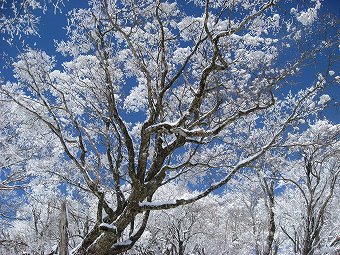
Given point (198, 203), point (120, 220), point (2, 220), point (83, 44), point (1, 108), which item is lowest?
point (120, 220)

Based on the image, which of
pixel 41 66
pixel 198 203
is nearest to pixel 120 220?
pixel 41 66

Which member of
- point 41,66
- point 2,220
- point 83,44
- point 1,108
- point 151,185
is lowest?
point 151,185

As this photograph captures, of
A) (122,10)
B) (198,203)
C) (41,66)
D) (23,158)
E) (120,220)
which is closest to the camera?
(120,220)

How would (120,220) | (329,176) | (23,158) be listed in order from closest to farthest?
(120,220)
(329,176)
(23,158)

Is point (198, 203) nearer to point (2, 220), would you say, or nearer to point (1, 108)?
point (2, 220)

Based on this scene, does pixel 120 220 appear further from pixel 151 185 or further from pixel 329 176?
pixel 329 176

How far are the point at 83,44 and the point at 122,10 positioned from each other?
1.93m

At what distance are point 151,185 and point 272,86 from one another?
3.66 m

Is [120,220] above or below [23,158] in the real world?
below

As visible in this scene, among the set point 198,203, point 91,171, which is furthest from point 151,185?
point 198,203

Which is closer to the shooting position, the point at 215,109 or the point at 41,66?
the point at 215,109

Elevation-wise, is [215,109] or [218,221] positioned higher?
[218,221]

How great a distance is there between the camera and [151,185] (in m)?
7.38

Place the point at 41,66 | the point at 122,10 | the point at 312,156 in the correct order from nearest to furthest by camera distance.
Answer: the point at 122,10 < the point at 41,66 < the point at 312,156
